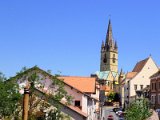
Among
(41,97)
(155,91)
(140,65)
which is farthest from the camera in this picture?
(140,65)

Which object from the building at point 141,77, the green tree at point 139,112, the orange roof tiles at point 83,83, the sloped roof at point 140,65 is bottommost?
the green tree at point 139,112

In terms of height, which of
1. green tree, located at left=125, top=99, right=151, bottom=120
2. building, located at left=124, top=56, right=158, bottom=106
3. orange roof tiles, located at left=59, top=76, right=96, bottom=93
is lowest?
green tree, located at left=125, top=99, right=151, bottom=120

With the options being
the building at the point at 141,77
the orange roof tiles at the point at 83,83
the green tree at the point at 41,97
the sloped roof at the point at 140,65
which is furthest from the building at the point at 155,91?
the green tree at the point at 41,97

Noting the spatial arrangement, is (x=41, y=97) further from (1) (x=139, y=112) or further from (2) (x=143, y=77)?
(2) (x=143, y=77)

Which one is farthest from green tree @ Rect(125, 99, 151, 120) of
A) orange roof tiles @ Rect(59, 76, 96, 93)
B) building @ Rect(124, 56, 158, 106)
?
building @ Rect(124, 56, 158, 106)

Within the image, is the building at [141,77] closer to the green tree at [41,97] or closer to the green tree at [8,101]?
the green tree at [41,97]

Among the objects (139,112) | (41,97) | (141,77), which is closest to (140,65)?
(141,77)

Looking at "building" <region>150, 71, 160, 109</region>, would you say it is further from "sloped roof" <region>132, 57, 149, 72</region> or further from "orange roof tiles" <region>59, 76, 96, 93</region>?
"orange roof tiles" <region>59, 76, 96, 93</region>

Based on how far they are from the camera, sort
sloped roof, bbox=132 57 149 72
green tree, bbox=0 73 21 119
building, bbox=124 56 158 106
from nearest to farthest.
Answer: green tree, bbox=0 73 21 119, building, bbox=124 56 158 106, sloped roof, bbox=132 57 149 72

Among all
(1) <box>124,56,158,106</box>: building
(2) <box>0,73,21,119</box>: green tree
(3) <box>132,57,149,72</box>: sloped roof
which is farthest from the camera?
(3) <box>132,57,149,72</box>: sloped roof

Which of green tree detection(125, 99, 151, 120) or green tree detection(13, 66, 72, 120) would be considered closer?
green tree detection(13, 66, 72, 120)

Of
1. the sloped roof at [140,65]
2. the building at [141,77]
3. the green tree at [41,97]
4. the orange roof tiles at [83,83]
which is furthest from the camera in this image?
the sloped roof at [140,65]

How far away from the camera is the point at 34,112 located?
29797mm

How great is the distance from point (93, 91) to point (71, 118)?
539 inches
